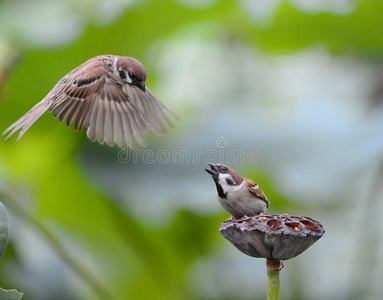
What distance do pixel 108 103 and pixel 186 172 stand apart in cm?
212

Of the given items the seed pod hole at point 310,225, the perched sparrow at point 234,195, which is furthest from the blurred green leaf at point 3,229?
the seed pod hole at point 310,225

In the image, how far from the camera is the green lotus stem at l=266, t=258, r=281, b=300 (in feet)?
4.32

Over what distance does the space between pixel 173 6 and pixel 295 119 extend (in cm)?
93

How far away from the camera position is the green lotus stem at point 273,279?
4.32 ft

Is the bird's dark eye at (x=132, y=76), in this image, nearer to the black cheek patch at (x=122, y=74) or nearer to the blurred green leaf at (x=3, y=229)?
the black cheek patch at (x=122, y=74)

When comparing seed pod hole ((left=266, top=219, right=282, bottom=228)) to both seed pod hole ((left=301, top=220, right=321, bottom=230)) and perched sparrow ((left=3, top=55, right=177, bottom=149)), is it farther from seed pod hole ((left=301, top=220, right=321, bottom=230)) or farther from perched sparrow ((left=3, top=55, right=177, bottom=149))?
perched sparrow ((left=3, top=55, right=177, bottom=149))

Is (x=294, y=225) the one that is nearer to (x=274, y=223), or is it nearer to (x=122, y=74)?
(x=274, y=223)

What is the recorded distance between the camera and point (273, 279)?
53.3 inches

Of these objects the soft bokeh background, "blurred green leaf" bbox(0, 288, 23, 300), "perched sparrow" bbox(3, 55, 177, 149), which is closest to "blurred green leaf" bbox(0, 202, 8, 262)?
"blurred green leaf" bbox(0, 288, 23, 300)

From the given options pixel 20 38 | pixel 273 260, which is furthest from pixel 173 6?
pixel 273 260

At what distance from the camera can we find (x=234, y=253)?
399 centimetres

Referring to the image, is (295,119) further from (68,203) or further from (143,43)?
(68,203)

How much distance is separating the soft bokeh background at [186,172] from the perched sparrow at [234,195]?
61.1 inches

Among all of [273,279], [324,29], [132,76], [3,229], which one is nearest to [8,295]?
[3,229]
